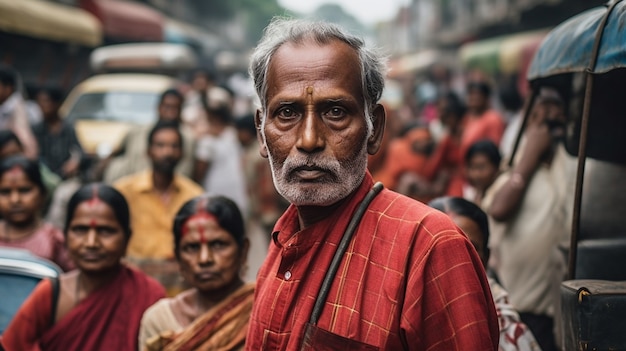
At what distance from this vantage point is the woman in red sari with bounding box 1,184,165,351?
3.49 metres

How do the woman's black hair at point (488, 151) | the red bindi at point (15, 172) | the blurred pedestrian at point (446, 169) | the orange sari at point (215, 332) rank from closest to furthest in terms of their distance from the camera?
the orange sari at point (215, 332) → the red bindi at point (15, 172) → the woman's black hair at point (488, 151) → the blurred pedestrian at point (446, 169)

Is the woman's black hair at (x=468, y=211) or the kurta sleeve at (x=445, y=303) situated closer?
the kurta sleeve at (x=445, y=303)

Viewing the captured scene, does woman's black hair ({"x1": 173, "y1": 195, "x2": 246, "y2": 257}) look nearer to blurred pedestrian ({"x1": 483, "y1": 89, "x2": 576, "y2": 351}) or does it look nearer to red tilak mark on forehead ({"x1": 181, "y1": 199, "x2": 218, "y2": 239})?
red tilak mark on forehead ({"x1": 181, "y1": 199, "x2": 218, "y2": 239})

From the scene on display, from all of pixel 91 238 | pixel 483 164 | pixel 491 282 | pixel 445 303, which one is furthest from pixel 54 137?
pixel 445 303

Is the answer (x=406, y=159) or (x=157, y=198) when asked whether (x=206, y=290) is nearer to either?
(x=157, y=198)

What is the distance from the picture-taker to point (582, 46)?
3.06 metres

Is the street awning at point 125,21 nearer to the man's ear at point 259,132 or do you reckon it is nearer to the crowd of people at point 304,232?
the crowd of people at point 304,232

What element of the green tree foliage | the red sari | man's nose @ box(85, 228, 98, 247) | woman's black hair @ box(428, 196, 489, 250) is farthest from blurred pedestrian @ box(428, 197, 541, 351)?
the green tree foliage

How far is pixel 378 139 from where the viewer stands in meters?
2.22

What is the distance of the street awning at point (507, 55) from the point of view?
21.5 metres

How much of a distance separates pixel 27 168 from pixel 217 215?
6.10ft

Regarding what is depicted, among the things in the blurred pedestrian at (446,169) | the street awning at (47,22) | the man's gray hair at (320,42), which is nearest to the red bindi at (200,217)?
the man's gray hair at (320,42)

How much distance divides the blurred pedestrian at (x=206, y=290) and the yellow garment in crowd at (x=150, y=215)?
1.55 m

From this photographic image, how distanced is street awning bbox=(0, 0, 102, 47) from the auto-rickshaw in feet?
40.4
